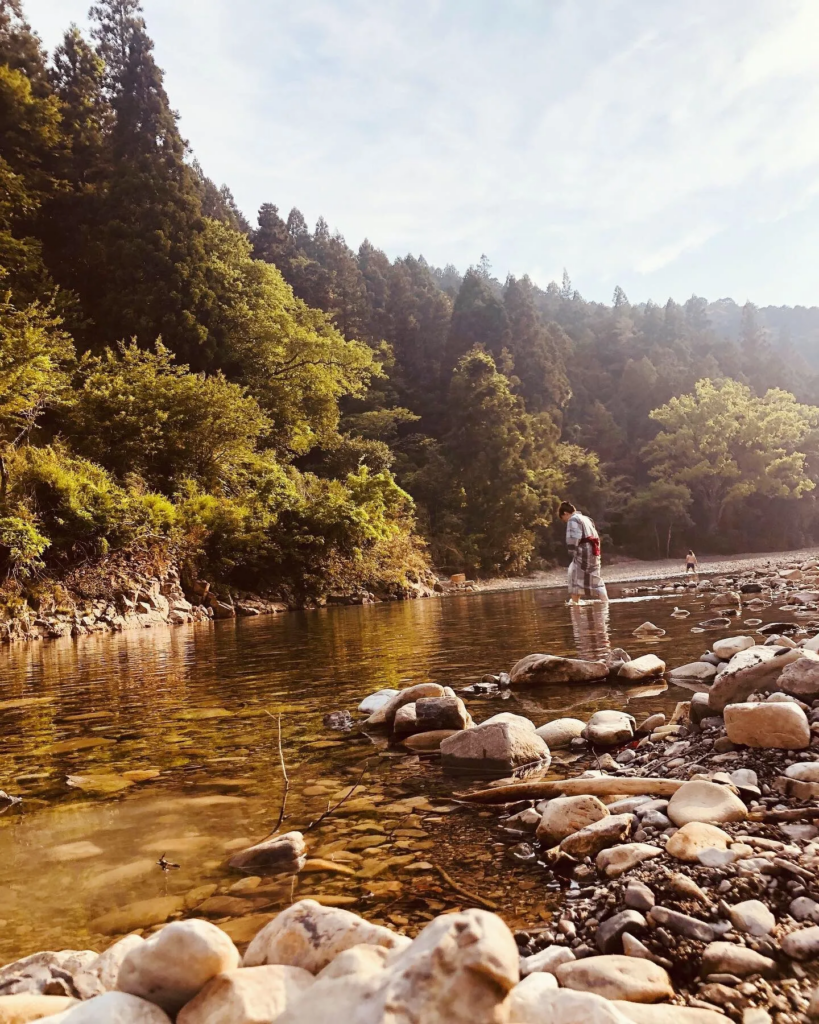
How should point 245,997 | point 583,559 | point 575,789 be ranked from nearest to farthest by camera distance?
point 245,997, point 575,789, point 583,559

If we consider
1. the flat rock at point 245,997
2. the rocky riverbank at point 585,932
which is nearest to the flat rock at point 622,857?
the rocky riverbank at point 585,932

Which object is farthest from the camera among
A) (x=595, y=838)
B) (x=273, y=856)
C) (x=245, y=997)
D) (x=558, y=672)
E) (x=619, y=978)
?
(x=558, y=672)

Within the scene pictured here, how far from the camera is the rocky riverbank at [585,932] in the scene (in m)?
1.14

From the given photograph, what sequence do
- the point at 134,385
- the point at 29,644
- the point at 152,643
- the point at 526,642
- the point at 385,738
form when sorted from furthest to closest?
the point at 134,385
the point at 29,644
the point at 152,643
the point at 526,642
the point at 385,738

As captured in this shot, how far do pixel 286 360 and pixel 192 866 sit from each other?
3207 cm

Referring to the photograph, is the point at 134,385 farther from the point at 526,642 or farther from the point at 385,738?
the point at 385,738

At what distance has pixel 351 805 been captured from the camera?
9.00 feet

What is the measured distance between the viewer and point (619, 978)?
4.50ft

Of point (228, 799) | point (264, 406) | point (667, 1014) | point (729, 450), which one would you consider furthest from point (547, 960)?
point (729, 450)

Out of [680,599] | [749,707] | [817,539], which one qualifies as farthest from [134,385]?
[817,539]

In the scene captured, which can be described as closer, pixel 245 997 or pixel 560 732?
pixel 245 997

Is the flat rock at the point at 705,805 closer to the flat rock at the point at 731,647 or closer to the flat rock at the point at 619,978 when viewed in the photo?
the flat rock at the point at 619,978

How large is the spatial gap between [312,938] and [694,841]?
3.86 ft

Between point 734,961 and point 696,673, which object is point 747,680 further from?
point 734,961
